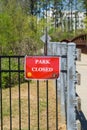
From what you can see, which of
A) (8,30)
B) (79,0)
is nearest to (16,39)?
(8,30)

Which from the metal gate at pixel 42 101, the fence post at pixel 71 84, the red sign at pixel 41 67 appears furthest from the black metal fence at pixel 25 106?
the fence post at pixel 71 84

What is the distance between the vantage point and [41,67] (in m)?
6.07

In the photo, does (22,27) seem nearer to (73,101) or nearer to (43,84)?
(43,84)

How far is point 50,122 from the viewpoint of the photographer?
28.4 feet

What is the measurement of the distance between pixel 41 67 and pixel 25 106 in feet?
14.1

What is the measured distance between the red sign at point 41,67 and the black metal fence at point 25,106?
0.25 meters

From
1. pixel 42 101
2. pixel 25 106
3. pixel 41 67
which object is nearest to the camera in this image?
pixel 41 67

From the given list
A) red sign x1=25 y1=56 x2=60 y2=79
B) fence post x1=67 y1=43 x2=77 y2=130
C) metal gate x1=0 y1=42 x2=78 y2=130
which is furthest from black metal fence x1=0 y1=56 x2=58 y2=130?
fence post x1=67 y1=43 x2=77 y2=130

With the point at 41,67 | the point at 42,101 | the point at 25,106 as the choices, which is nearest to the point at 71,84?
the point at 41,67

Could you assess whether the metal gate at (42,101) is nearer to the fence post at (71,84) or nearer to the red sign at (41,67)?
the fence post at (71,84)

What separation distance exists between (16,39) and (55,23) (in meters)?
55.3

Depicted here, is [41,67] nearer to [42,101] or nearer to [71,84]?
[71,84]

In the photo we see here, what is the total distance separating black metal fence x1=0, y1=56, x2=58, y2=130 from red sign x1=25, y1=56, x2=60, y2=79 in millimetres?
253

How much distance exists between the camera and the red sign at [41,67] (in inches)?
240
